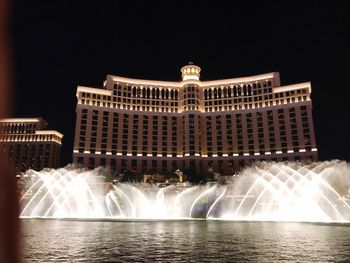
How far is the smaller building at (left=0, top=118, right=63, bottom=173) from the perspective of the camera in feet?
548

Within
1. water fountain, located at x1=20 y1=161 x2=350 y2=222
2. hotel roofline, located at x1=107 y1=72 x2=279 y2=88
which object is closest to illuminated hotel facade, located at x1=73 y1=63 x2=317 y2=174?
hotel roofline, located at x1=107 y1=72 x2=279 y2=88

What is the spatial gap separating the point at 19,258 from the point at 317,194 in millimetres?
59146

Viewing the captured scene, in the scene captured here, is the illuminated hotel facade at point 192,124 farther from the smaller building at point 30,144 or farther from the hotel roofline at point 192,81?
the smaller building at point 30,144

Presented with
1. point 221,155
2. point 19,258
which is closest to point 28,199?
point 19,258

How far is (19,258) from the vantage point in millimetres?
4270

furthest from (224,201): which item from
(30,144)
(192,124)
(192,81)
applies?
(30,144)

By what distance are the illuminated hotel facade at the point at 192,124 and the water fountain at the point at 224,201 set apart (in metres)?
49.1

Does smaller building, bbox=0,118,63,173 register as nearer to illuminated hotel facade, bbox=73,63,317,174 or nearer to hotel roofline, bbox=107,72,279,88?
illuminated hotel facade, bbox=73,63,317,174

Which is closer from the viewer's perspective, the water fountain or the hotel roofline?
the water fountain

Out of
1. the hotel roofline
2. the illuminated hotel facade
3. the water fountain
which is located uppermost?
the hotel roofline

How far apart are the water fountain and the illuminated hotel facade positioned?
4909 centimetres

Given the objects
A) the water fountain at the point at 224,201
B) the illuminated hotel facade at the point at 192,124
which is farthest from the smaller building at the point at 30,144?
the water fountain at the point at 224,201

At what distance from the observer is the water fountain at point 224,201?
178ft

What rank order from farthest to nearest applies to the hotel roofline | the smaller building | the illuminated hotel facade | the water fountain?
1. the smaller building
2. the hotel roofline
3. the illuminated hotel facade
4. the water fountain
